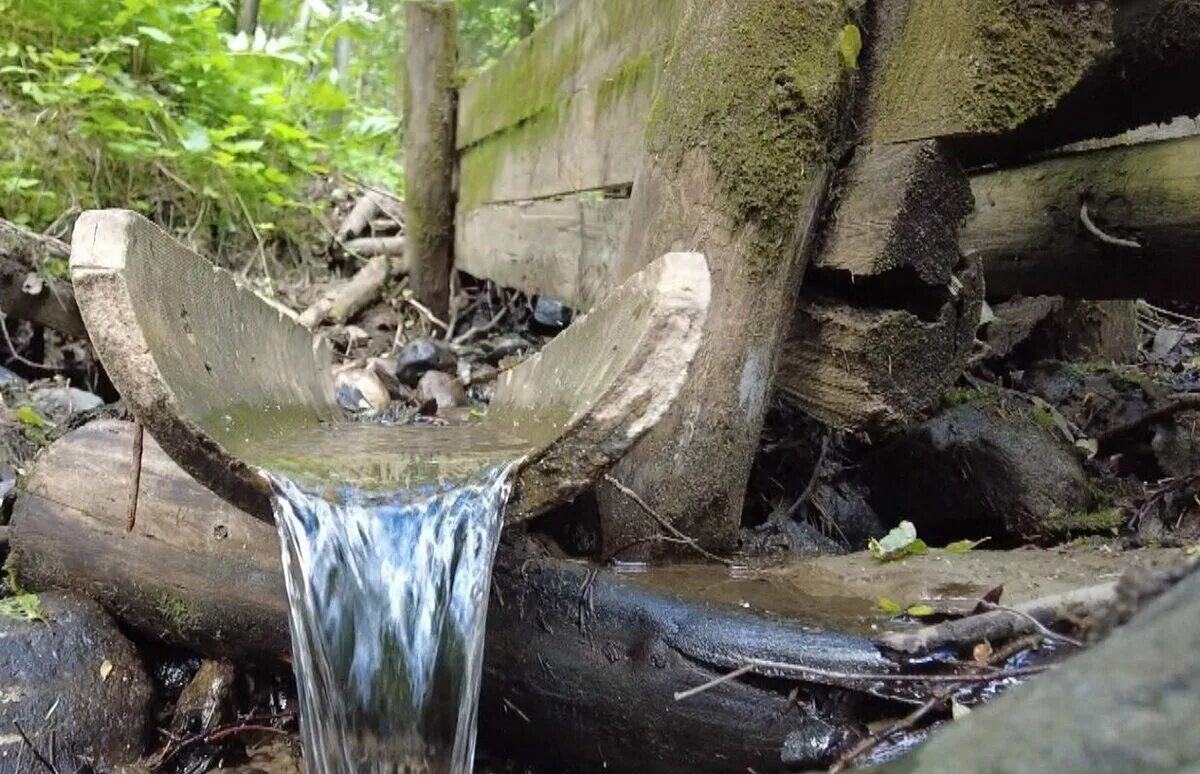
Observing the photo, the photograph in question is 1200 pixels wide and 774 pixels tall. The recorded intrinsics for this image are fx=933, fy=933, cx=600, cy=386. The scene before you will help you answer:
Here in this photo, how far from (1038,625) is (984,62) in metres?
1.09

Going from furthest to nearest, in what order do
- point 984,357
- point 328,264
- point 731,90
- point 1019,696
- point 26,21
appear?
point 328,264 < point 26,21 < point 984,357 < point 731,90 < point 1019,696

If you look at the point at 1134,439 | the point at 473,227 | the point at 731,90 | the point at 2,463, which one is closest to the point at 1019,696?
the point at 731,90

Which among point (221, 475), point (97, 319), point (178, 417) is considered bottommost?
point (221, 475)

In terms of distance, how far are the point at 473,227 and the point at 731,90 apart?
3403 millimetres

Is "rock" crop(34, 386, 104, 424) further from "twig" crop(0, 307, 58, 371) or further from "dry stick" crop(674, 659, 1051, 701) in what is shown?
"dry stick" crop(674, 659, 1051, 701)

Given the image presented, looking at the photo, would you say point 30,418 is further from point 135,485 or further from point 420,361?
point 420,361

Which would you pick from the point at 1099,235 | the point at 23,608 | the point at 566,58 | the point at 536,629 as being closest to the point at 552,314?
the point at 566,58

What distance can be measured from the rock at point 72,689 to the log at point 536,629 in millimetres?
92

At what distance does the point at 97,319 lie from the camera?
5.29 ft

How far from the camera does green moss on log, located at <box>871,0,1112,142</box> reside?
171 cm

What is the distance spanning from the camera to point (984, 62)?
6.07 ft

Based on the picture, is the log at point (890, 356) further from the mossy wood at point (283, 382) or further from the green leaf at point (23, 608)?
the green leaf at point (23, 608)

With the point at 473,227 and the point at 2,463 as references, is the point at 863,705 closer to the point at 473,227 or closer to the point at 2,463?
the point at 2,463

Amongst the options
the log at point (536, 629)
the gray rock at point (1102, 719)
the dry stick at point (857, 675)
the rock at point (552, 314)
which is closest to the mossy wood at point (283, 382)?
the log at point (536, 629)
